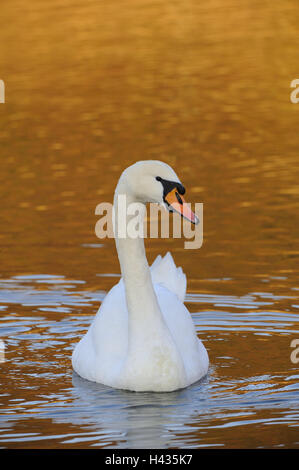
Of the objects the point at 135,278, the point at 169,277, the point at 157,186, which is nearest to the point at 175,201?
the point at 157,186

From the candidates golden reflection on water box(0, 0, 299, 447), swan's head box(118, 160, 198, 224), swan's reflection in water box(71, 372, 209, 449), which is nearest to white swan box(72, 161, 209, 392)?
swan's head box(118, 160, 198, 224)

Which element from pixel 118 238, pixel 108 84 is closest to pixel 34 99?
pixel 108 84

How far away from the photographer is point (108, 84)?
2694cm

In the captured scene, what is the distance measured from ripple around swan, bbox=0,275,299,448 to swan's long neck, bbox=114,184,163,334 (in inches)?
22.4

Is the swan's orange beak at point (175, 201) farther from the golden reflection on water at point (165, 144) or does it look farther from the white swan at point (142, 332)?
the golden reflection on water at point (165, 144)

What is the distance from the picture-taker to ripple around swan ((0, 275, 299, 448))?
8039 mm

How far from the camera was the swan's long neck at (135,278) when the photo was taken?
361 inches

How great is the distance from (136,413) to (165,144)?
12308 millimetres

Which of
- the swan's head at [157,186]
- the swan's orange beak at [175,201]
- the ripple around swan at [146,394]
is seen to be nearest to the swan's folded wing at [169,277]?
the ripple around swan at [146,394]

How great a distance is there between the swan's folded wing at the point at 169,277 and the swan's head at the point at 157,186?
167 cm

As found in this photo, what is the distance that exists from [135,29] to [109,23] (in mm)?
1416

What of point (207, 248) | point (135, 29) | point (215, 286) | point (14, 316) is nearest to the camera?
point (14, 316)

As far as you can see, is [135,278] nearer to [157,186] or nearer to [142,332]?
[142,332]

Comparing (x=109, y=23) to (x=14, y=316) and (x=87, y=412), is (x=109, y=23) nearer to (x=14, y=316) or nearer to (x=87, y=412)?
(x=14, y=316)
